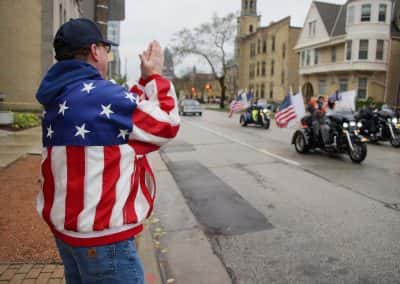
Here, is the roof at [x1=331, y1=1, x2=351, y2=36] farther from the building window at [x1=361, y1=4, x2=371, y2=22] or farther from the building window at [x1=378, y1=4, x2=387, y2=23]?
the building window at [x1=378, y1=4, x2=387, y2=23]

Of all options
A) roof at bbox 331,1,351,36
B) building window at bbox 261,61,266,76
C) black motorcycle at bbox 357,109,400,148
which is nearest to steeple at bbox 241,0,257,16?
building window at bbox 261,61,266,76

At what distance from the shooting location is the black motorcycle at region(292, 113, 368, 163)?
1002 cm

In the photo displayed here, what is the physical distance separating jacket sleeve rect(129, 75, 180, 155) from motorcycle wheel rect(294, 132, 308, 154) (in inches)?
388

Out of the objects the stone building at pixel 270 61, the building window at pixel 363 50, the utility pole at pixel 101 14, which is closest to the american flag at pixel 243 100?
the building window at pixel 363 50

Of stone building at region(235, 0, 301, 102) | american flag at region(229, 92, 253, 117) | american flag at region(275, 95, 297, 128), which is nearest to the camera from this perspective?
american flag at region(275, 95, 297, 128)

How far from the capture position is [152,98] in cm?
189

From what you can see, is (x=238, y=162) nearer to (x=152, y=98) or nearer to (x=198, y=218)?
(x=198, y=218)

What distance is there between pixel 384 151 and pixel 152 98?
12.3m

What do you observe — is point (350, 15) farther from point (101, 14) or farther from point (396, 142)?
point (101, 14)

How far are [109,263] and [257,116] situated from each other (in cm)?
1994

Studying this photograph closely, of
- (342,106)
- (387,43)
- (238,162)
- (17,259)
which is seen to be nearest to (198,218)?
(17,259)

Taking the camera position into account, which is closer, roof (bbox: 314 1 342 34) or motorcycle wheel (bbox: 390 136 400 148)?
motorcycle wheel (bbox: 390 136 400 148)

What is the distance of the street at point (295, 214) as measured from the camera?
152 inches

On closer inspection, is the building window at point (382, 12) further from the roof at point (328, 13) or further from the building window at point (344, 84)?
the building window at point (344, 84)
